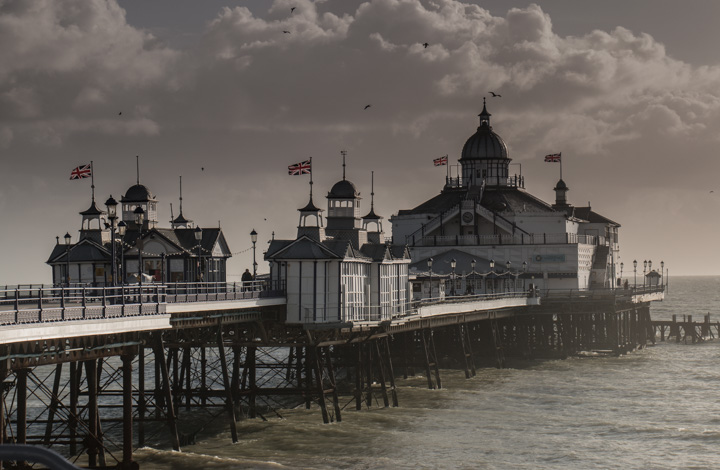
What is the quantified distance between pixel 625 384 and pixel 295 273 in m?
26.7

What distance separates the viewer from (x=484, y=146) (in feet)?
361

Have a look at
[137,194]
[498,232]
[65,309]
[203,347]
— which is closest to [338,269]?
[203,347]

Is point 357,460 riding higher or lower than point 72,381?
lower

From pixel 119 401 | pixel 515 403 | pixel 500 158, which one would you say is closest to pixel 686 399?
pixel 515 403

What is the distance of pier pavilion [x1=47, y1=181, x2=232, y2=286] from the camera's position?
5606 centimetres

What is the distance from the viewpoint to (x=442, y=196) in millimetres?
110875

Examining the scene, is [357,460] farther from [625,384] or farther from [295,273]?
[625,384]

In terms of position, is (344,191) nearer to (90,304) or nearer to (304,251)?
(304,251)

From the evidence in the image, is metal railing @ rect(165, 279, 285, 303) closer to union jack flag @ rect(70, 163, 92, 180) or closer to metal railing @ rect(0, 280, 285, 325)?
metal railing @ rect(0, 280, 285, 325)

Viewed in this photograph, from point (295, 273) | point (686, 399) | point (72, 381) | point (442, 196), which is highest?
point (442, 196)

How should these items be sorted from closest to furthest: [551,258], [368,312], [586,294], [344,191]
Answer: [368,312], [344,191], [586,294], [551,258]

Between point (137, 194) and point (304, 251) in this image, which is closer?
point (304, 251)

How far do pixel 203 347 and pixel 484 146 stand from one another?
242ft

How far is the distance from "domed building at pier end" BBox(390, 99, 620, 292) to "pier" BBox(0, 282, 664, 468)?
678 cm
